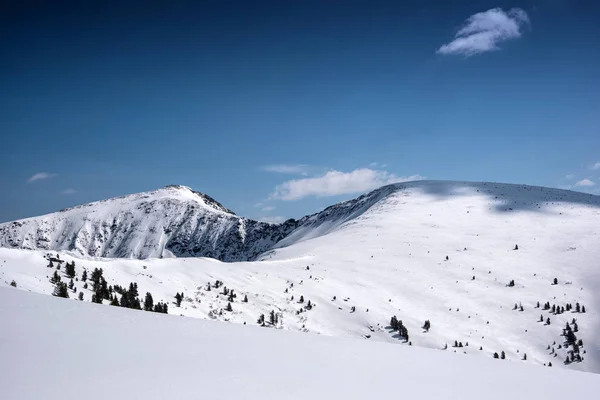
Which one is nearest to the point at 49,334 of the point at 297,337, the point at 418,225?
the point at 297,337

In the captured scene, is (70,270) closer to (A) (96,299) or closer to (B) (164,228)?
(A) (96,299)

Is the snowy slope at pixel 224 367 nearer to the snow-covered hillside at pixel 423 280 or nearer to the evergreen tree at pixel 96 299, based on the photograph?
the snow-covered hillside at pixel 423 280

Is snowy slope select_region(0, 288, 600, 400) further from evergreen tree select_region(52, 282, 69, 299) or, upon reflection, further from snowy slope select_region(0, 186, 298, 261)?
snowy slope select_region(0, 186, 298, 261)

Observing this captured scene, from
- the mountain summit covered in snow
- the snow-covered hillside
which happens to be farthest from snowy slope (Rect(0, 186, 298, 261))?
the snow-covered hillside

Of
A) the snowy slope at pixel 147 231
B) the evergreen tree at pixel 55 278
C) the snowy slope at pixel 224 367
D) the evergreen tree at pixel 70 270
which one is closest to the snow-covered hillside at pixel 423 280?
the evergreen tree at pixel 55 278

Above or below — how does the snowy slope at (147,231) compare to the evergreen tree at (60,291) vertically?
above

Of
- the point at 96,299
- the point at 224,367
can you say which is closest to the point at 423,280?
the point at 96,299
